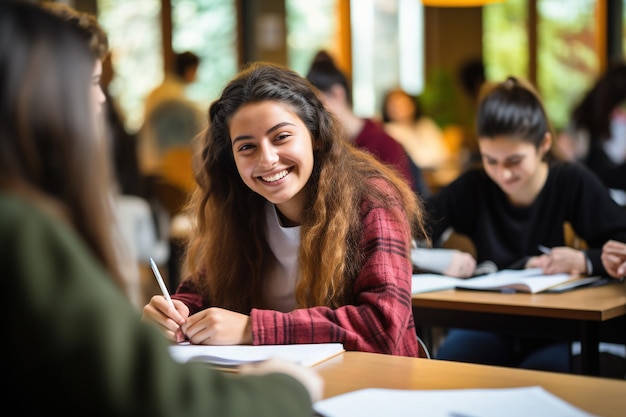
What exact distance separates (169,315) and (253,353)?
0.30 meters

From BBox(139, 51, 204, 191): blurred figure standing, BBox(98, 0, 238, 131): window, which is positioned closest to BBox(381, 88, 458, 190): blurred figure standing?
BBox(98, 0, 238, 131): window

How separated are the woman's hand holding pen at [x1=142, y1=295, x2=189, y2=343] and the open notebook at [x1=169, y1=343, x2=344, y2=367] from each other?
8cm

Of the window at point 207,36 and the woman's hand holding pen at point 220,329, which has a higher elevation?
the window at point 207,36

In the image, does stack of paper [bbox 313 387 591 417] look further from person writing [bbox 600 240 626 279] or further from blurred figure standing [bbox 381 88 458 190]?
blurred figure standing [bbox 381 88 458 190]

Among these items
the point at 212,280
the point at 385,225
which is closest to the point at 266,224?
the point at 212,280

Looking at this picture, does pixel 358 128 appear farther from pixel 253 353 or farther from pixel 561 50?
pixel 561 50

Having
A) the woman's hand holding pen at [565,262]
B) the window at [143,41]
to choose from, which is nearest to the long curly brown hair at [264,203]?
the woman's hand holding pen at [565,262]

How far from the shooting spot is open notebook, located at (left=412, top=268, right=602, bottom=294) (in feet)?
7.54

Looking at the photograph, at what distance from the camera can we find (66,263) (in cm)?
74

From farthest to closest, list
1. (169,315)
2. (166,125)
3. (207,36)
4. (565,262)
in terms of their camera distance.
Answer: (207,36)
(166,125)
(565,262)
(169,315)

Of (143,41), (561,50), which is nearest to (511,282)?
(143,41)

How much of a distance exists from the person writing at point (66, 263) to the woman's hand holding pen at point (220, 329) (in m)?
0.73

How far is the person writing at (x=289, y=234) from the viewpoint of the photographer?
1682mm

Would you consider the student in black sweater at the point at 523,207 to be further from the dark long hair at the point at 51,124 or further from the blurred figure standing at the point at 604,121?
the dark long hair at the point at 51,124
